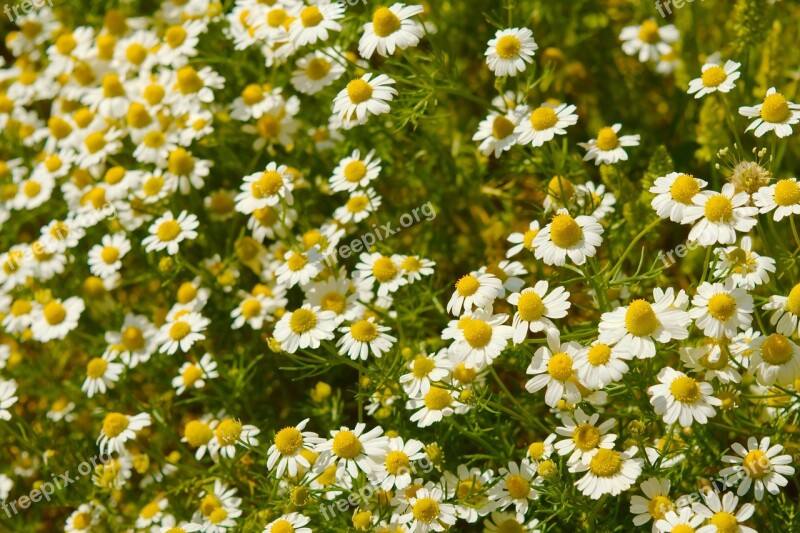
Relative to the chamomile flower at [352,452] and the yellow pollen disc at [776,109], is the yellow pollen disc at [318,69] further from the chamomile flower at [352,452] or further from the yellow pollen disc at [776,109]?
the yellow pollen disc at [776,109]

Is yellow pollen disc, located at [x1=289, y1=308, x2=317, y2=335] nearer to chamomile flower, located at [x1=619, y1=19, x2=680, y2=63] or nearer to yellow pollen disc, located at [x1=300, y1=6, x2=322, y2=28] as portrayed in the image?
yellow pollen disc, located at [x1=300, y1=6, x2=322, y2=28]

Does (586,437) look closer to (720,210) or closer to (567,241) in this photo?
(567,241)

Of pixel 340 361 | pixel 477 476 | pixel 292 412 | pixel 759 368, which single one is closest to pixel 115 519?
pixel 292 412

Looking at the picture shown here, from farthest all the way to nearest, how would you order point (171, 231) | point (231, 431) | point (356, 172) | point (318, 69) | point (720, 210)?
point (318, 69), point (171, 231), point (356, 172), point (231, 431), point (720, 210)

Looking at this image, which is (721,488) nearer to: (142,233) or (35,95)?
(142,233)

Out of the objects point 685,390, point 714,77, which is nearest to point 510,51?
point 714,77

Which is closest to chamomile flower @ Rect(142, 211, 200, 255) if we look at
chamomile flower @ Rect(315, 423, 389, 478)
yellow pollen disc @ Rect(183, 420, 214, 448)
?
yellow pollen disc @ Rect(183, 420, 214, 448)
